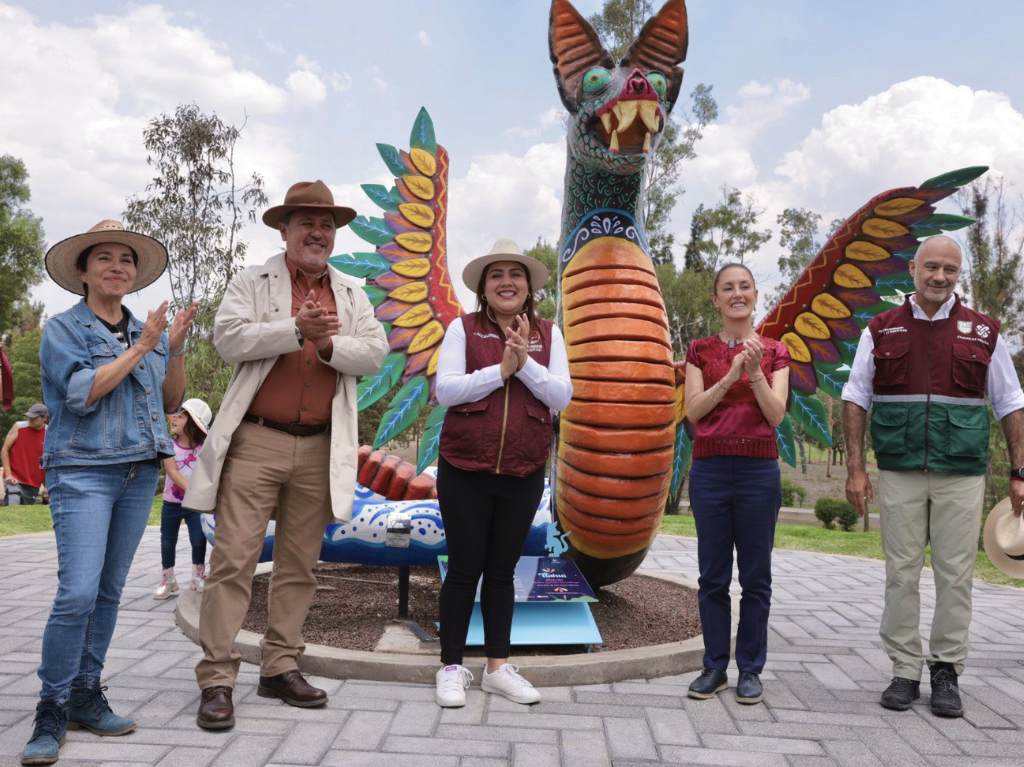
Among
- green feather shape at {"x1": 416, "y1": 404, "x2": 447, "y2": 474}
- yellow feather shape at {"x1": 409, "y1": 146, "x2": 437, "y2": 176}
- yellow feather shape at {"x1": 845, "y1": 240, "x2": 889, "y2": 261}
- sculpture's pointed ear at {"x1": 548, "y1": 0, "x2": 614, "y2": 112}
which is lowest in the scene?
green feather shape at {"x1": 416, "y1": 404, "x2": 447, "y2": 474}

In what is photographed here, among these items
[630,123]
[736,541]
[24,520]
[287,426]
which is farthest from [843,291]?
[24,520]

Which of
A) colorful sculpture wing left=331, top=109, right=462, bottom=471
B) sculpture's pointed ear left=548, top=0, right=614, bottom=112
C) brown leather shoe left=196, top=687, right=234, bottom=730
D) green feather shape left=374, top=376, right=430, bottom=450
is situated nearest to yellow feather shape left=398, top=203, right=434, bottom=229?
colorful sculpture wing left=331, top=109, right=462, bottom=471

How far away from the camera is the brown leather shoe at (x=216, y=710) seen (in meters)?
2.49

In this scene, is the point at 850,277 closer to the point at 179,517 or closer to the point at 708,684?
the point at 708,684

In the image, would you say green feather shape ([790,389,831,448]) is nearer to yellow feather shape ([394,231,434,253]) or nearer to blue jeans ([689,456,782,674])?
blue jeans ([689,456,782,674])

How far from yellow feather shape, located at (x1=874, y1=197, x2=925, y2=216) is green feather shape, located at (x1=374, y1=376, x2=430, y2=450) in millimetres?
2426

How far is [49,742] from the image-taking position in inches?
87.7

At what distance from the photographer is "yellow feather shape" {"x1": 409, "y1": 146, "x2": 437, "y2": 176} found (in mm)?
4023

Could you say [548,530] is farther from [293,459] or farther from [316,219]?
[316,219]

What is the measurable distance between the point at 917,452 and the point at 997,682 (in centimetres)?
121

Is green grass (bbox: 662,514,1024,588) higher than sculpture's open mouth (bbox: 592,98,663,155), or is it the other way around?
sculpture's open mouth (bbox: 592,98,663,155)

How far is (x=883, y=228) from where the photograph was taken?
12.8 ft

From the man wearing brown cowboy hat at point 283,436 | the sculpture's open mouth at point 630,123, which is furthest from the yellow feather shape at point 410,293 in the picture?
the sculpture's open mouth at point 630,123

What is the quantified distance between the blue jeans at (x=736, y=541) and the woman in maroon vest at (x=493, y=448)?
2.12 ft
